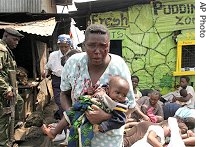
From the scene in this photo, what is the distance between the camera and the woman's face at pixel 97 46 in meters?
2.64

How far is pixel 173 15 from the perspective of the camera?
33.0ft

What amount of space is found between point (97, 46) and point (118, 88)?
348 mm

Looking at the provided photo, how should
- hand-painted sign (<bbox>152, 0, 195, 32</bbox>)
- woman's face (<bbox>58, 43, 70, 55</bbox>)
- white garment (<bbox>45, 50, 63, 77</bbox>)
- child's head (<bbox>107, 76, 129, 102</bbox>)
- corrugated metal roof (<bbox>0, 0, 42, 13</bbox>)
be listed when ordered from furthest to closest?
1. corrugated metal roof (<bbox>0, 0, 42, 13</bbox>)
2. hand-painted sign (<bbox>152, 0, 195, 32</bbox>)
3. white garment (<bbox>45, 50, 63, 77</bbox>)
4. woman's face (<bbox>58, 43, 70, 55</bbox>)
5. child's head (<bbox>107, 76, 129, 102</bbox>)

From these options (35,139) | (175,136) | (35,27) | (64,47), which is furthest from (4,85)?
(35,27)

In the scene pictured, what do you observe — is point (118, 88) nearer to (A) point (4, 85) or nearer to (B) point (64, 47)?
(A) point (4, 85)

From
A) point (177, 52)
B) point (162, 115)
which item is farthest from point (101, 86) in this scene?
point (177, 52)

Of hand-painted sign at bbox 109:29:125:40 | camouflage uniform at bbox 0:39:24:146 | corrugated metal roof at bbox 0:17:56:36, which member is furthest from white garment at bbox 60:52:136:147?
hand-painted sign at bbox 109:29:125:40

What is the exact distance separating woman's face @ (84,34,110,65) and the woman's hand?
36 cm

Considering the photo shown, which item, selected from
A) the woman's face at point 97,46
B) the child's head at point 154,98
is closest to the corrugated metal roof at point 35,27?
the child's head at point 154,98

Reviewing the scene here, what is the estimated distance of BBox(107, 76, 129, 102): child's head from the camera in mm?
2551

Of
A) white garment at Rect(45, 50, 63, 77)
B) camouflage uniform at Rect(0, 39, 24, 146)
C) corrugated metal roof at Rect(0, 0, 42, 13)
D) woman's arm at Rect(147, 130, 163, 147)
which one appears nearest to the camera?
woman's arm at Rect(147, 130, 163, 147)

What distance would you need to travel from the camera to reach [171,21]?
1006cm

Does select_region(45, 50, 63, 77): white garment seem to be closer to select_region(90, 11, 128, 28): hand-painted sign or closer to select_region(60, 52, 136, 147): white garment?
Result: select_region(90, 11, 128, 28): hand-painted sign

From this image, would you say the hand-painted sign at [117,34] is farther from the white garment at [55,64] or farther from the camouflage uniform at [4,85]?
the camouflage uniform at [4,85]
